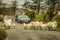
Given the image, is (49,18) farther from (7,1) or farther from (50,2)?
(7,1)

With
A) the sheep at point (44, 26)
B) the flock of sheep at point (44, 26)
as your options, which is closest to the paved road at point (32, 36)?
the sheep at point (44, 26)

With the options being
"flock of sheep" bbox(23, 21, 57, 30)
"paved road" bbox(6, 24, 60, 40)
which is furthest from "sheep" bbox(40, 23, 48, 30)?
"paved road" bbox(6, 24, 60, 40)

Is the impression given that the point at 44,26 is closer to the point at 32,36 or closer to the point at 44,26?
the point at 44,26

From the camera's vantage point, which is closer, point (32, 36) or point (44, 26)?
point (32, 36)

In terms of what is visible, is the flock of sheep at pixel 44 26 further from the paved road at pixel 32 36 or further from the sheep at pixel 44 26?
the paved road at pixel 32 36

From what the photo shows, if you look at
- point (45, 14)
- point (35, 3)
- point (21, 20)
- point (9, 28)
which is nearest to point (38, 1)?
point (35, 3)

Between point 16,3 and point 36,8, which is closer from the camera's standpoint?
point 36,8

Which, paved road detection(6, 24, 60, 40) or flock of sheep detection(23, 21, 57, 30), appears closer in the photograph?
paved road detection(6, 24, 60, 40)

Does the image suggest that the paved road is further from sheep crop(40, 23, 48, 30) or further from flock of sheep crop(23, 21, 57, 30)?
flock of sheep crop(23, 21, 57, 30)

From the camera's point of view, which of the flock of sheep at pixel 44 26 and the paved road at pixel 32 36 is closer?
the paved road at pixel 32 36

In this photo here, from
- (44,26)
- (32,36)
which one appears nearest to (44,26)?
(44,26)

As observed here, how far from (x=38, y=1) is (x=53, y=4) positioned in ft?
42.5

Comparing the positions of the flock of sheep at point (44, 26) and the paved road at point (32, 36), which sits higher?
the paved road at point (32, 36)

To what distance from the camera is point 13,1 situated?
2884 inches
